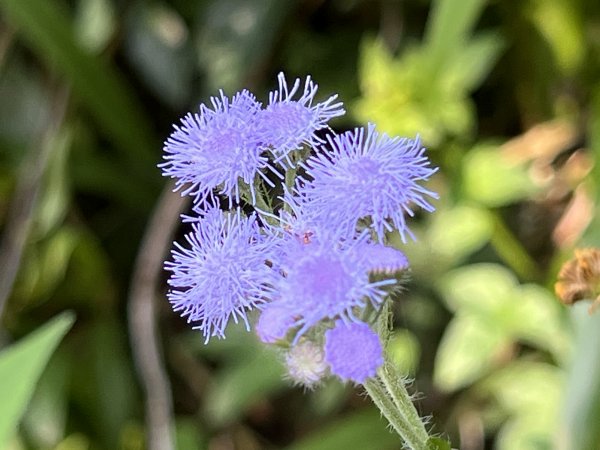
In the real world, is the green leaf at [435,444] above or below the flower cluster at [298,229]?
below

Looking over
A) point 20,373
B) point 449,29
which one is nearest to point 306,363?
point 20,373

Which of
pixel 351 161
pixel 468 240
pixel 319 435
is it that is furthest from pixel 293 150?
pixel 319 435

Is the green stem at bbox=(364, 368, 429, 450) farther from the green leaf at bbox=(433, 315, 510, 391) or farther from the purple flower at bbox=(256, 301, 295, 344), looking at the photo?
the green leaf at bbox=(433, 315, 510, 391)

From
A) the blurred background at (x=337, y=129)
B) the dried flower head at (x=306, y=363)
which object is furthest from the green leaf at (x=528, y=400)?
the dried flower head at (x=306, y=363)

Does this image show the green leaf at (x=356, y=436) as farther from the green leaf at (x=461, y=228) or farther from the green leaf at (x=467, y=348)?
the green leaf at (x=461, y=228)

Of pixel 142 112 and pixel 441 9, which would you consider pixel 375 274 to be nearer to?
pixel 441 9

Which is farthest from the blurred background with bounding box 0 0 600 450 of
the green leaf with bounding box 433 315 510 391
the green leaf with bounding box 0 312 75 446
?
the green leaf with bounding box 0 312 75 446
